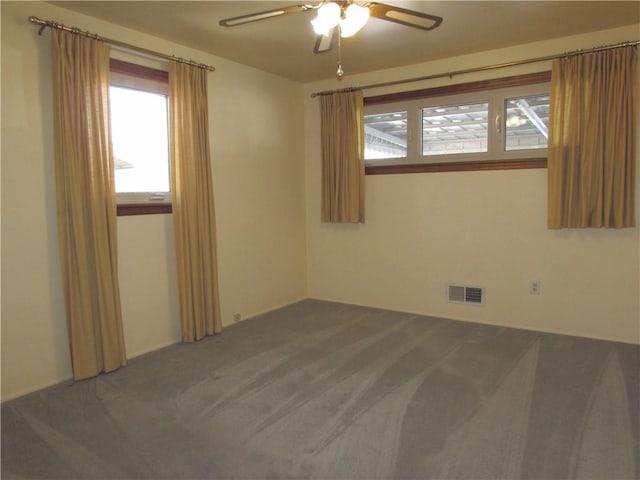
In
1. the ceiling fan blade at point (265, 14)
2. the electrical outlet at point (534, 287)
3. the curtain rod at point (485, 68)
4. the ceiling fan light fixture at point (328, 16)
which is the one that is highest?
the curtain rod at point (485, 68)

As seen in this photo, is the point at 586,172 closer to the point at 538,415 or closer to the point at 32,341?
the point at 538,415

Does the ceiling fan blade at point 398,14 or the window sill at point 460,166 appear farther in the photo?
the window sill at point 460,166

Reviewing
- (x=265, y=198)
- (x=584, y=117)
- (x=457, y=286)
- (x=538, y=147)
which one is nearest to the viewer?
(x=584, y=117)

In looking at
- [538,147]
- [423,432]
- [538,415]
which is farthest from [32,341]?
[538,147]

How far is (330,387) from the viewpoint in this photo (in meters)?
2.79

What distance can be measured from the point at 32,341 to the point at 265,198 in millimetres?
2373

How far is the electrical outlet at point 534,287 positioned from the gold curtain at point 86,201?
3.33m

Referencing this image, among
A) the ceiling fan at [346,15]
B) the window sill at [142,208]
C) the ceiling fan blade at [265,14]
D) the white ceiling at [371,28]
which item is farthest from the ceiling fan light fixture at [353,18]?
the window sill at [142,208]

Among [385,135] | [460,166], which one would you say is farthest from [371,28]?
[460,166]

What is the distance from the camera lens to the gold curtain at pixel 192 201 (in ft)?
11.3

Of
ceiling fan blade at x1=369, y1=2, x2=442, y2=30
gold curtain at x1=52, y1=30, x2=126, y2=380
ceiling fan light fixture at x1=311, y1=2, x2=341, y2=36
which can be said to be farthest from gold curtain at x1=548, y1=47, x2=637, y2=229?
→ gold curtain at x1=52, y1=30, x2=126, y2=380

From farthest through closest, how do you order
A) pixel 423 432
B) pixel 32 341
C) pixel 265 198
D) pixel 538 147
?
pixel 265 198 < pixel 538 147 < pixel 32 341 < pixel 423 432

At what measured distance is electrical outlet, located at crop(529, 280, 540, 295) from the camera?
3.81 meters

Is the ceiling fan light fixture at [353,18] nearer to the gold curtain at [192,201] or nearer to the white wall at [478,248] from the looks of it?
the gold curtain at [192,201]
